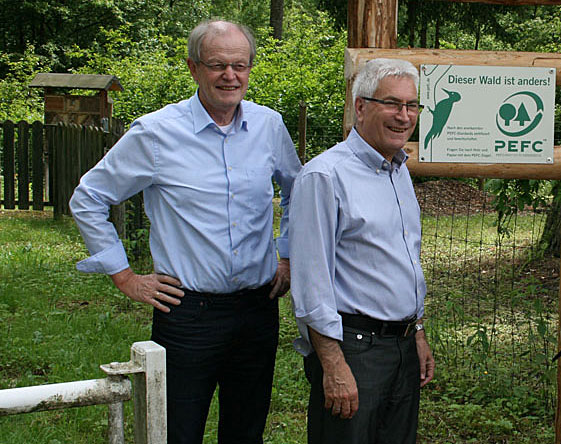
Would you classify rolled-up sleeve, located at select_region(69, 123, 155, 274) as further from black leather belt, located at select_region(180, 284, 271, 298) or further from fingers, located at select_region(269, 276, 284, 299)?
fingers, located at select_region(269, 276, 284, 299)

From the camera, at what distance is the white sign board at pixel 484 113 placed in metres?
3.22

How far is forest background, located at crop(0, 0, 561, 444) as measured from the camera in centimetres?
467

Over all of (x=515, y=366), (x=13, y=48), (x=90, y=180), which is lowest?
(x=515, y=366)

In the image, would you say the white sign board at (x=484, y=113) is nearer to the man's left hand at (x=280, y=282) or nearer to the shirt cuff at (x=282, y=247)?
the shirt cuff at (x=282, y=247)

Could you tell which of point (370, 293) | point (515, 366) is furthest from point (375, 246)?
point (515, 366)

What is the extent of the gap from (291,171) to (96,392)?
4.38 feet

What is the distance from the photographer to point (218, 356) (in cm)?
284

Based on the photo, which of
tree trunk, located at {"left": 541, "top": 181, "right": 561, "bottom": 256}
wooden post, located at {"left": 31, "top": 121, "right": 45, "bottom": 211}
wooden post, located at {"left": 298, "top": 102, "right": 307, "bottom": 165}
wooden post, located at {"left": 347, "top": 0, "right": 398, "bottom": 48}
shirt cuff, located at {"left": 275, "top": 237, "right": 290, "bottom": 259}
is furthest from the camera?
wooden post, located at {"left": 31, "top": 121, "right": 45, "bottom": 211}

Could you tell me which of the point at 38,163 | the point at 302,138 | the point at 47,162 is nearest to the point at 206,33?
the point at 302,138

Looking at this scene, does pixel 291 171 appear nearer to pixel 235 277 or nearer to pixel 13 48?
pixel 235 277

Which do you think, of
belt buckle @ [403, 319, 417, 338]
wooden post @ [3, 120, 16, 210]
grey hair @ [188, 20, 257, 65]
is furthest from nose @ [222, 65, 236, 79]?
wooden post @ [3, 120, 16, 210]

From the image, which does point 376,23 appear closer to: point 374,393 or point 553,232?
point 374,393

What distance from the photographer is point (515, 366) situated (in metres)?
5.35

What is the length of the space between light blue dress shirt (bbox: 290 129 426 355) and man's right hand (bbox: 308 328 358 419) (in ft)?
0.17
